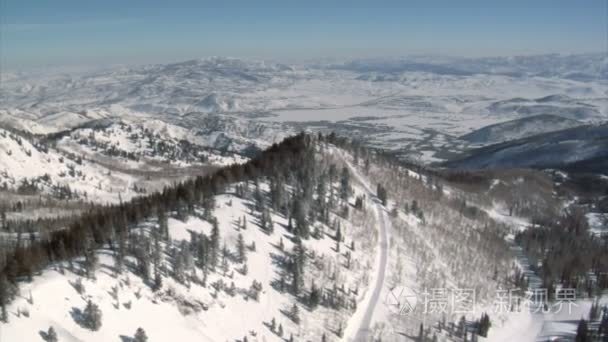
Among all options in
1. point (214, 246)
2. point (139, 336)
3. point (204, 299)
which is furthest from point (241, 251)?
point (139, 336)

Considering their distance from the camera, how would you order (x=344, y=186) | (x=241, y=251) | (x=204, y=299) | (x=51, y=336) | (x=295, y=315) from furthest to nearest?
(x=344, y=186)
(x=241, y=251)
(x=295, y=315)
(x=204, y=299)
(x=51, y=336)

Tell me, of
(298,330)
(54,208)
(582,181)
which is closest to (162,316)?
(298,330)

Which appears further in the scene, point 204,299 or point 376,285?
point 376,285

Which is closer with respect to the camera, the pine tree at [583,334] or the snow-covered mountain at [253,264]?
the snow-covered mountain at [253,264]

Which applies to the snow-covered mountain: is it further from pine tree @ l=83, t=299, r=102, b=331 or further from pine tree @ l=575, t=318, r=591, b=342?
pine tree @ l=575, t=318, r=591, b=342

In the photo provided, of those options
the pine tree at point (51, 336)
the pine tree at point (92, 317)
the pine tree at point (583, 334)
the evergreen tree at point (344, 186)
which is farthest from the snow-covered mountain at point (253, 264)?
the pine tree at point (583, 334)

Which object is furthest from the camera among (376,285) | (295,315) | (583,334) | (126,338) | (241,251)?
(376,285)

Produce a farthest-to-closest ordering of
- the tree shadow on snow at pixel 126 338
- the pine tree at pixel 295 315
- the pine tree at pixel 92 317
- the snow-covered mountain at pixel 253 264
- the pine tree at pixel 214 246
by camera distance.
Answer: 1. the pine tree at pixel 214 246
2. the pine tree at pixel 295 315
3. the snow-covered mountain at pixel 253 264
4. the tree shadow on snow at pixel 126 338
5. the pine tree at pixel 92 317

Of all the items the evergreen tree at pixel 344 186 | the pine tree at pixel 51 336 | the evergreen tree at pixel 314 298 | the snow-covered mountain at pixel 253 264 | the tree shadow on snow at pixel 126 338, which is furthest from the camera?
the evergreen tree at pixel 344 186

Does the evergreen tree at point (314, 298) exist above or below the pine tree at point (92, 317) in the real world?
below

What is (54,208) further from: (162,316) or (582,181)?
(582,181)

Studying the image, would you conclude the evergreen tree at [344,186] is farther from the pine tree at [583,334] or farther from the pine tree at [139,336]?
the pine tree at [139,336]

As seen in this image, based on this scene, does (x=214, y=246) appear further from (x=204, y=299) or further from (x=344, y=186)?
(x=344, y=186)

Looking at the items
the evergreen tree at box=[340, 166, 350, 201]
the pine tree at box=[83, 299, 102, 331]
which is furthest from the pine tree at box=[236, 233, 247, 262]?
the evergreen tree at box=[340, 166, 350, 201]
